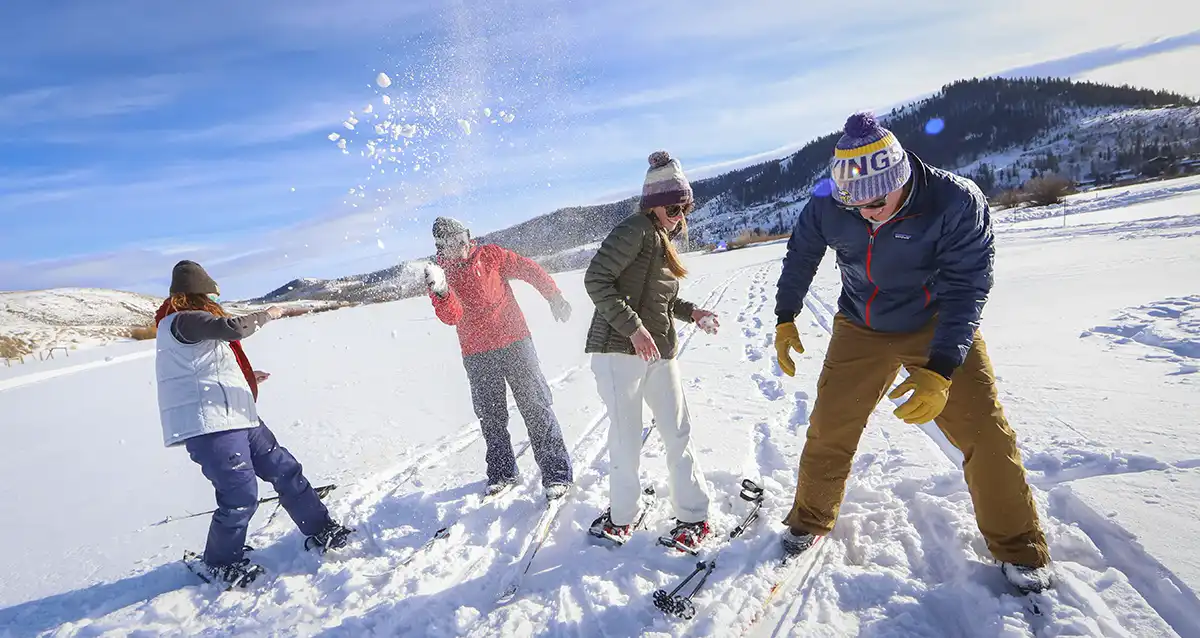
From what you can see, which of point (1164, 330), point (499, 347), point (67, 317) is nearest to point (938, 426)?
point (499, 347)

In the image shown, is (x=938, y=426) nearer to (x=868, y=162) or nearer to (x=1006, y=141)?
(x=868, y=162)

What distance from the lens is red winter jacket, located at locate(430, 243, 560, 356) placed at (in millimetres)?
3672

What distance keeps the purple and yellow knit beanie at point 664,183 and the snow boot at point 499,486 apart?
7.31ft

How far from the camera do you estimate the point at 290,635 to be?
8.62 feet

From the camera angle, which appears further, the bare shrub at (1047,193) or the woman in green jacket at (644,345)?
the bare shrub at (1047,193)

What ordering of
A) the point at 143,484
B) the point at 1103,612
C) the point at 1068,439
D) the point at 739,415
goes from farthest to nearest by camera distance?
the point at 739,415 → the point at 143,484 → the point at 1068,439 → the point at 1103,612

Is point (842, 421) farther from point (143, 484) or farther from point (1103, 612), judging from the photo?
point (143, 484)

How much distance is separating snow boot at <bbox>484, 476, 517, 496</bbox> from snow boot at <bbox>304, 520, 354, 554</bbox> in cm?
89

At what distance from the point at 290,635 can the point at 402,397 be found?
4420mm

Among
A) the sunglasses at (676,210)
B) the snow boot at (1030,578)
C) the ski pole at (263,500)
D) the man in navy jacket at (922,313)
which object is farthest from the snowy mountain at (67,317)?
the snow boot at (1030,578)

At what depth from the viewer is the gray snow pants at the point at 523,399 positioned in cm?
376

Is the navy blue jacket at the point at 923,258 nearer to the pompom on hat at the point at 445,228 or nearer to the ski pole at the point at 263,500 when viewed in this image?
the pompom on hat at the point at 445,228

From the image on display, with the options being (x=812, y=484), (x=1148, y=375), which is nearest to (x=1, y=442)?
(x=812, y=484)

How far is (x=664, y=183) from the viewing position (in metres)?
2.80
